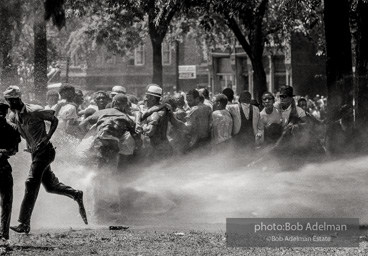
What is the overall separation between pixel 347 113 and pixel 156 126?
12.0 ft

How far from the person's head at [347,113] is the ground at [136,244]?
14.9 feet

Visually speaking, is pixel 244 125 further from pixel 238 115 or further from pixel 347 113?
pixel 347 113

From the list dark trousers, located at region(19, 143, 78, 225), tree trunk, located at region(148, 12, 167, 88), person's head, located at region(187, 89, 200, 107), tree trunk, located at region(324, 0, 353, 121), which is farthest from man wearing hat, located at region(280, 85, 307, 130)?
tree trunk, located at region(148, 12, 167, 88)

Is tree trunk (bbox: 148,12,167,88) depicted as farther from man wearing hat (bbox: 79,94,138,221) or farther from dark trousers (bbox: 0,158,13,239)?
dark trousers (bbox: 0,158,13,239)

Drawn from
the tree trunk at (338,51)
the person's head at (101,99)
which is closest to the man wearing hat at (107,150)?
the person's head at (101,99)

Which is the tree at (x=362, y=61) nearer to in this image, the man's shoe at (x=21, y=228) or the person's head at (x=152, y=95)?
the person's head at (x=152, y=95)

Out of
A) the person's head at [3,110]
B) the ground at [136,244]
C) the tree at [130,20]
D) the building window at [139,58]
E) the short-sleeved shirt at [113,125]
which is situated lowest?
the ground at [136,244]

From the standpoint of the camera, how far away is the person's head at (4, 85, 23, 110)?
385 inches

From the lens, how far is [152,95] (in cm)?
1243

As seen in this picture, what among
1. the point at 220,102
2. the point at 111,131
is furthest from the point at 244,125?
the point at 111,131

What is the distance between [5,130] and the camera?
31.0ft

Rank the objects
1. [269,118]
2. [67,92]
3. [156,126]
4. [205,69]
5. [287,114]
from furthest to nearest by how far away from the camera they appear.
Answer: [205,69] < [67,92] < [269,118] < [287,114] < [156,126]

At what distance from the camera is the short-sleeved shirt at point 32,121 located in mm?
10008

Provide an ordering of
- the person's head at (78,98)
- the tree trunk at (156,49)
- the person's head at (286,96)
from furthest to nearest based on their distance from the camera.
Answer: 1. the tree trunk at (156,49)
2. the person's head at (78,98)
3. the person's head at (286,96)
